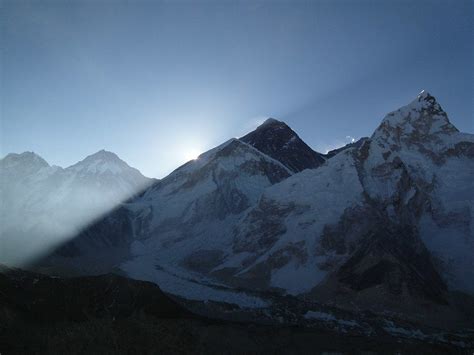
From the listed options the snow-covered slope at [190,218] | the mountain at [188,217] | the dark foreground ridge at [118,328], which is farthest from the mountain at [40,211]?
the dark foreground ridge at [118,328]

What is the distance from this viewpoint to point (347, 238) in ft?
315

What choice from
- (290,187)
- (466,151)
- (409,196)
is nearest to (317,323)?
(409,196)

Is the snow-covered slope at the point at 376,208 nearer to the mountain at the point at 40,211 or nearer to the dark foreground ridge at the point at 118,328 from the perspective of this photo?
the dark foreground ridge at the point at 118,328

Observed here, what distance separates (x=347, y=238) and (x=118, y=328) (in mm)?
72232

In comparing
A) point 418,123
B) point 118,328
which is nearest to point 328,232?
point 418,123

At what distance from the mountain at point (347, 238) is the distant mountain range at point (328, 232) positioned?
0.29 m

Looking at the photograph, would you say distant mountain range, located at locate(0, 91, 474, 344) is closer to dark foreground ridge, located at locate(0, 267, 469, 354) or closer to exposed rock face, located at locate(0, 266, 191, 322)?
dark foreground ridge, located at locate(0, 267, 469, 354)

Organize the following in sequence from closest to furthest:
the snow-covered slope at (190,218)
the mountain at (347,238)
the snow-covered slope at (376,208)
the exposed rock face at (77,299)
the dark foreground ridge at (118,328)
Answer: the dark foreground ridge at (118,328)
the exposed rock face at (77,299)
the mountain at (347,238)
the snow-covered slope at (376,208)
the snow-covered slope at (190,218)

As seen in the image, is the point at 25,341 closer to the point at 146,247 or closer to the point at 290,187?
the point at 290,187

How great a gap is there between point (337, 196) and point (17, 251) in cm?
7787

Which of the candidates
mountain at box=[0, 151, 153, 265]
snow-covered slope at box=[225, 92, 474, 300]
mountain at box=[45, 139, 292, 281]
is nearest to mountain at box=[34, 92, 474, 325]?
snow-covered slope at box=[225, 92, 474, 300]

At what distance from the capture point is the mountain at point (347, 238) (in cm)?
7975

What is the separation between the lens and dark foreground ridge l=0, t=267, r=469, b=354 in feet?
90.2

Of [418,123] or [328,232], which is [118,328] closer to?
[328,232]
